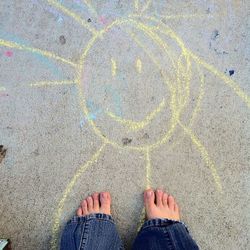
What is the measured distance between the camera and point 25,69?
2057 millimetres

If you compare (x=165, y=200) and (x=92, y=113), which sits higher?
(x=92, y=113)

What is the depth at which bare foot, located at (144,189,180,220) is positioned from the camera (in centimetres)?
199

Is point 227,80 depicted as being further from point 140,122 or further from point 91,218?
point 91,218

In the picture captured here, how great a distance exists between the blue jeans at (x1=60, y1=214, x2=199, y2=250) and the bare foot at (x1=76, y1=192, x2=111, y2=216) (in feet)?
0.07

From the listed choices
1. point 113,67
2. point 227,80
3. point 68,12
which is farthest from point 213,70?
point 68,12

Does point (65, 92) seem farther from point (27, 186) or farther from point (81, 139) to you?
point (27, 186)

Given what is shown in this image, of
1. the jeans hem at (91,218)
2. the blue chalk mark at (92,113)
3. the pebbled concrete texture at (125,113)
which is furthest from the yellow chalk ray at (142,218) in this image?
the blue chalk mark at (92,113)

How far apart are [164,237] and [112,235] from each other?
21 centimetres

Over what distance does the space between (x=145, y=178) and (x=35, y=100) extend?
562 millimetres

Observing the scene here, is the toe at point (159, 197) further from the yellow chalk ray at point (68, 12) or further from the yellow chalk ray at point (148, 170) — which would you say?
the yellow chalk ray at point (68, 12)

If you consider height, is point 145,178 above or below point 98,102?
below

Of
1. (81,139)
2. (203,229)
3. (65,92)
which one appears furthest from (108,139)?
(203,229)

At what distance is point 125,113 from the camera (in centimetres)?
204

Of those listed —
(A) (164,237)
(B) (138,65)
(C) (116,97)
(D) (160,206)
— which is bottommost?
(A) (164,237)
